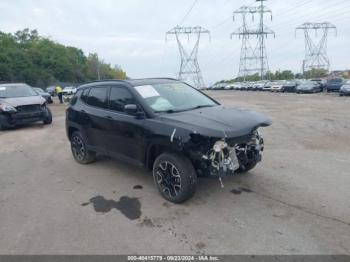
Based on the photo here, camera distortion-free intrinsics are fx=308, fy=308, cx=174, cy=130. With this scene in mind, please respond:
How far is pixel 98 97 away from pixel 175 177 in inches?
95.9

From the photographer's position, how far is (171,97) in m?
5.15

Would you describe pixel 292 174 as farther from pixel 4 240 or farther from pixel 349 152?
pixel 4 240

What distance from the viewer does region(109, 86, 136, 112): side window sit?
507 cm

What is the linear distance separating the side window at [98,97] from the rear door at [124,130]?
0.20 meters

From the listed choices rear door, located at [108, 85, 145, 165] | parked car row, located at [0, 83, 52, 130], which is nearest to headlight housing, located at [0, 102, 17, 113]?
parked car row, located at [0, 83, 52, 130]

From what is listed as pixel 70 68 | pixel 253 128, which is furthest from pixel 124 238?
pixel 70 68

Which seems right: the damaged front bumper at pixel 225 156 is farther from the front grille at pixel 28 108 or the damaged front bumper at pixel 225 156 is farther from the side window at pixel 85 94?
the front grille at pixel 28 108

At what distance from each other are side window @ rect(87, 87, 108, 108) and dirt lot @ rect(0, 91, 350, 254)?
1310mm

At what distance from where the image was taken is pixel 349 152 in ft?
23.0


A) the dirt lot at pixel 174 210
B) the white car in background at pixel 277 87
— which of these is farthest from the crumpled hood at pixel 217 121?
the white car in background at pixel 277 87

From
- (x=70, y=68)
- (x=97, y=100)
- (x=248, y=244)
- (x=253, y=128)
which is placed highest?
(x=70, y=68)

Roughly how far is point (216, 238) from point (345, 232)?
1492 mm

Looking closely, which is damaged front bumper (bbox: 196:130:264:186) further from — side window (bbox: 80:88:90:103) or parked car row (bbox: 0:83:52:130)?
parked car row (bbox: 0:83:52:130)

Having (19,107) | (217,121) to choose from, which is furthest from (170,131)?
(19,107)
